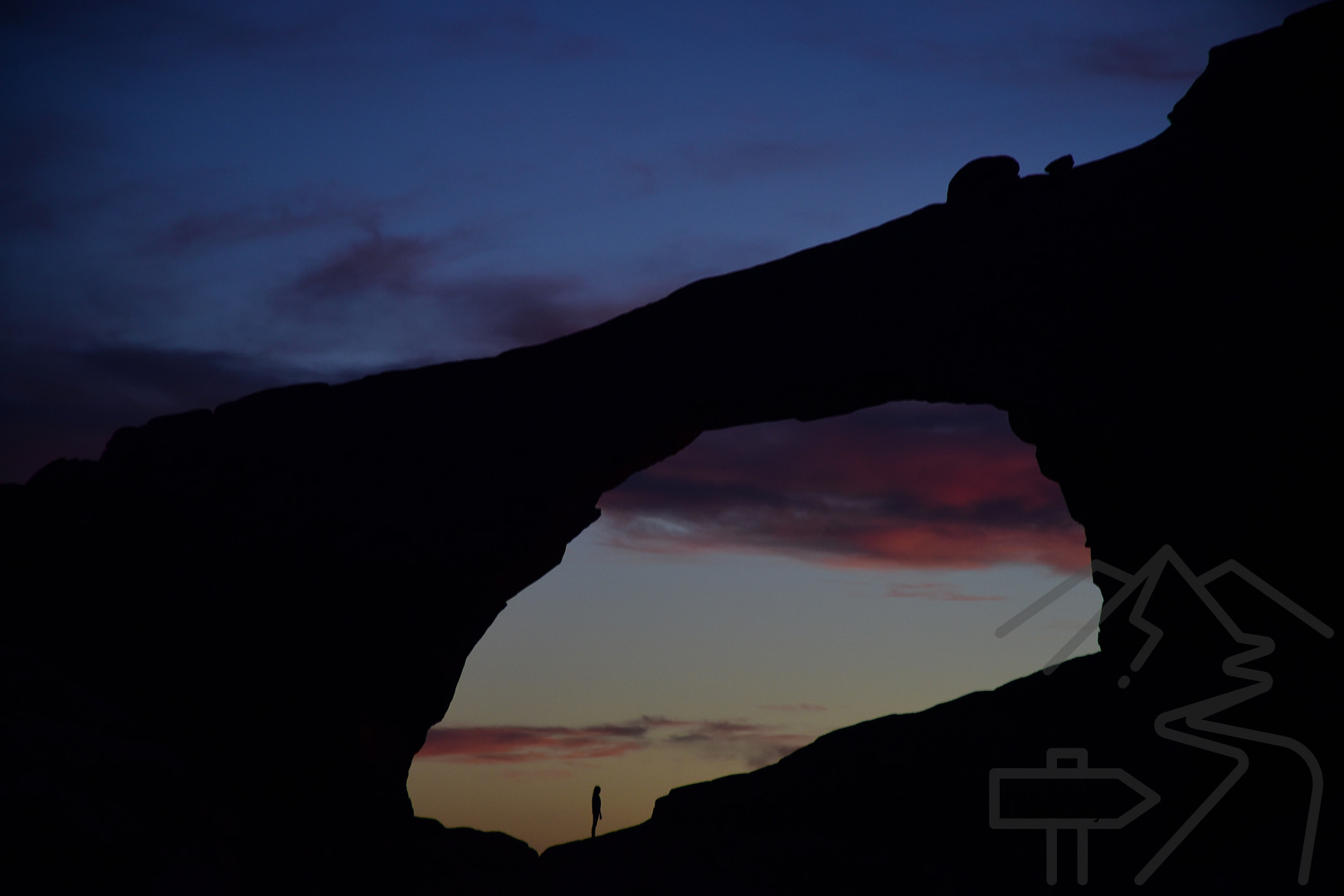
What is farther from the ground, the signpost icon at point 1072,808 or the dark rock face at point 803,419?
the dark rock face at point 803,419

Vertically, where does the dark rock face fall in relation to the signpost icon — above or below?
above

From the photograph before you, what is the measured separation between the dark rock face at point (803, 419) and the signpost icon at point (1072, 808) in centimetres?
18

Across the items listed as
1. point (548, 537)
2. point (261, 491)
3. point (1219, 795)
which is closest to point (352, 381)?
point (261, 491)

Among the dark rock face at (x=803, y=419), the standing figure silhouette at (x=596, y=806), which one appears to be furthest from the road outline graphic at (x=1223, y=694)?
the standing figure silhouette at (x=596, y=806)

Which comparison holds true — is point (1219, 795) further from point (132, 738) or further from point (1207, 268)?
point (132, 738)

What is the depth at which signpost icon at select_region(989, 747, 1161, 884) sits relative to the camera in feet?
40.7

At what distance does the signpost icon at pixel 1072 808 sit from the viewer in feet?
40.7

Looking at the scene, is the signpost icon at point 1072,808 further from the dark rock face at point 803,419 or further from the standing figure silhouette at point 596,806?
the standing figure silhouette at point 596,806

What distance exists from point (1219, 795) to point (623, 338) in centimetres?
888

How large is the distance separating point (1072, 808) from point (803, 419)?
567 cm

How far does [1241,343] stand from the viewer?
12117 mm

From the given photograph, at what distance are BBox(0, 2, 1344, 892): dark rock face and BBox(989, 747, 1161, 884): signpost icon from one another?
18cm

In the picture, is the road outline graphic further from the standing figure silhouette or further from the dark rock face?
the standing figure silhouette

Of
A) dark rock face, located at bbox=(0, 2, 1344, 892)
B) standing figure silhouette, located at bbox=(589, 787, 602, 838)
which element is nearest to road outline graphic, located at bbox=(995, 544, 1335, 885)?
dark rock face, located at bbox=(0, 2, 1344, 892)
